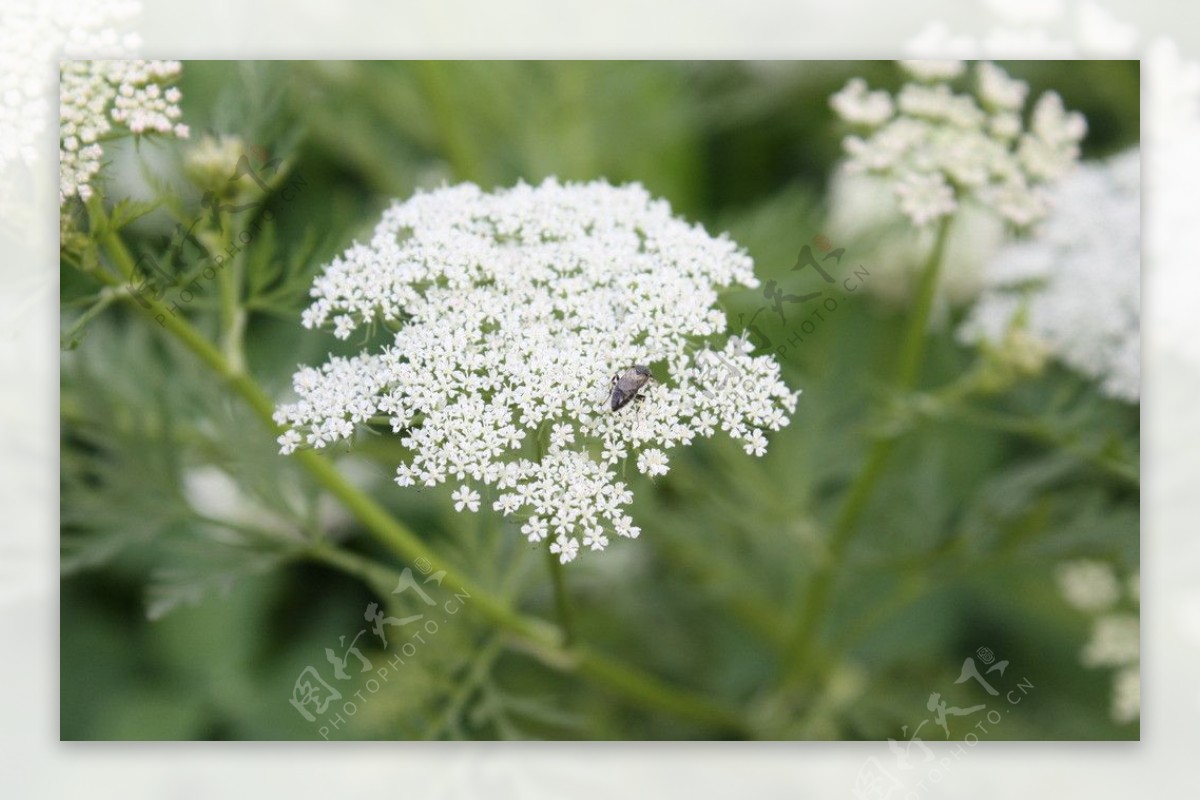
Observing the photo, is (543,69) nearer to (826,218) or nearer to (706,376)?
(826,218)

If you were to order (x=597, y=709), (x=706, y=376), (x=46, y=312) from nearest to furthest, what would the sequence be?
(x=706, y=376) < (x=46, y=312) < (x=597, y=709)

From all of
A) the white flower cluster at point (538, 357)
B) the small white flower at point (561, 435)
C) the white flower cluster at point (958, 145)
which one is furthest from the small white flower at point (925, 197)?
the small white flower at point (561, 435)

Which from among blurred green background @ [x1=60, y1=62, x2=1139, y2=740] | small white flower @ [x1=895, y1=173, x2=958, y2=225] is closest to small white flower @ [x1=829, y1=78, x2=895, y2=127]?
small white flower @ [x1=895, y1=173, x2=958, y2=225]

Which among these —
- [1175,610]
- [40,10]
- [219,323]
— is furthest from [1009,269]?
[40,10]

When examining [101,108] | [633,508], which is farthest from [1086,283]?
[101,108]

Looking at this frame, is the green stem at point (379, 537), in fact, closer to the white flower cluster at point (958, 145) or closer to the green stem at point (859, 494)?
the green stem at point (859, 494)
